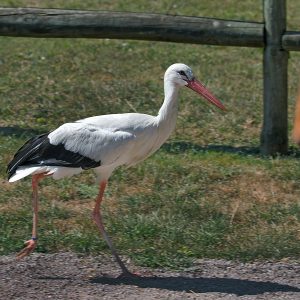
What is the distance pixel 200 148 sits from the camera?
352 inches

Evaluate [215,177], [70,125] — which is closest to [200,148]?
[215,177]

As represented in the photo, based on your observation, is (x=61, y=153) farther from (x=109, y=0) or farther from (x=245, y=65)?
(x=109, y=0)

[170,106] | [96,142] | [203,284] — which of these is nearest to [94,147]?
[96,142]

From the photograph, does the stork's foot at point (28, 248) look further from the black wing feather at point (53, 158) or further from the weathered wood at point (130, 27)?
the weathered wood at point (130, 27)

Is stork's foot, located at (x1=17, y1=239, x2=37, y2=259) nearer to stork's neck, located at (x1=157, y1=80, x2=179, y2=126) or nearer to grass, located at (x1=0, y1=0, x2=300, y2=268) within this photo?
grass, located at (x1=0, y1=0, x2=300, y2=268)

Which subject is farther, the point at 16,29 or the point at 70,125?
the point at 16,29

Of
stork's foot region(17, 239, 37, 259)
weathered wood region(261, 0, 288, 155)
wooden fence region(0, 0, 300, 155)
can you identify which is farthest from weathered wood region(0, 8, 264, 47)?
stork's foot region(17, 239, 37, 259)

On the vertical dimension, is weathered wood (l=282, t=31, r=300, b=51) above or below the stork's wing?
above

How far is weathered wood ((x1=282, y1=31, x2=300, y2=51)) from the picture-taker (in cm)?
834

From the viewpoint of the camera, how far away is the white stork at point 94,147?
20.6 ft

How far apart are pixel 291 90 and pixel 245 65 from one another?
89 centimetres

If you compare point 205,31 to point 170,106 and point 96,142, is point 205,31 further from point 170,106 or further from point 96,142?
point 96,142

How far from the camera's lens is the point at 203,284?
6145 millimetres

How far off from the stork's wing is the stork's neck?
0.28m
